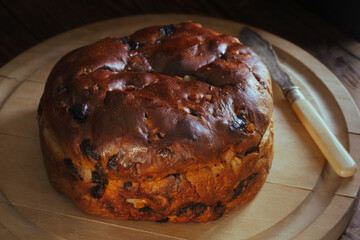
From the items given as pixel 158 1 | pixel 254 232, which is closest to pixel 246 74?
pixel 254 232

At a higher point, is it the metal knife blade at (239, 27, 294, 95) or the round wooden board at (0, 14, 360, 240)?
the metal knife blade at (239, 27, 294, 95)

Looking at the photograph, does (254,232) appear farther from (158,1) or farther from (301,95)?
(158,1)

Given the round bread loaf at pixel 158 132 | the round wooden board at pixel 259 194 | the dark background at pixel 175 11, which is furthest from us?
the dark background at pixel 175 11

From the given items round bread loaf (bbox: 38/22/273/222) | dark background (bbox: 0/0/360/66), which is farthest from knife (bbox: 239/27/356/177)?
dark background (bbox: 0/0/360/66)

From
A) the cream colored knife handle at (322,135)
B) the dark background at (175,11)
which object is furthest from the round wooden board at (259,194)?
the dark background at (175,11)

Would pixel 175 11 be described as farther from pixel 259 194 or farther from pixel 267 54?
pixel 259 194

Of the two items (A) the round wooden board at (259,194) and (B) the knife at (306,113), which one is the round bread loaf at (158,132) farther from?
(B) the knife at (306,113)

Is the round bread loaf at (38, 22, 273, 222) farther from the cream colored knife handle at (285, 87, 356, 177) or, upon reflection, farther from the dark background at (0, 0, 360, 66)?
the dark background at (0, 0, 360, 66)
